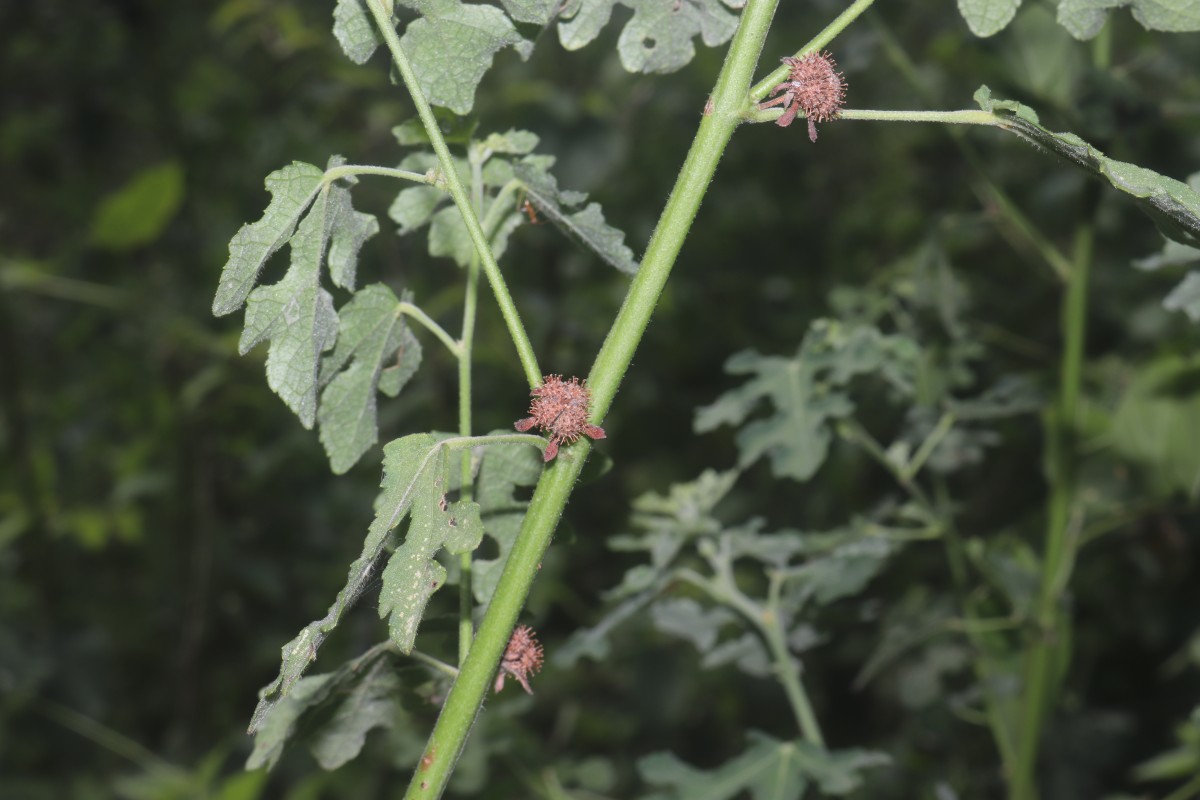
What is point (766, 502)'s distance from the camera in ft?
12.5

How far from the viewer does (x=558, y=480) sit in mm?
908

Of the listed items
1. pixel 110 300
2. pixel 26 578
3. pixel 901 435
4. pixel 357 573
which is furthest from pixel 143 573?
pixel 357 573

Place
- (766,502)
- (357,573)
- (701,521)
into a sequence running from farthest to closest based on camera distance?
1. (766,502)
2. (701,521)
3. (357,573)

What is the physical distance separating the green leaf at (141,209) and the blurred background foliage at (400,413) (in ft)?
0.05

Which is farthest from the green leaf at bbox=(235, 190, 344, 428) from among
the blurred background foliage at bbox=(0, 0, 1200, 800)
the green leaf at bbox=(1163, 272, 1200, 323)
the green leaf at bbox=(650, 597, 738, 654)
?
the blurred background foliage at bbox=(0, 0, 1200, 800)

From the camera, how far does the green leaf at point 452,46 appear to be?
0.98 m

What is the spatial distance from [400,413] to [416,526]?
7.43 feet

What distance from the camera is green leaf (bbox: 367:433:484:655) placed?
0.83 m

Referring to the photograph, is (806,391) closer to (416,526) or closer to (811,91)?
(811,91)

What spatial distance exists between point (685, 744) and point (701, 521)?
8.01 ft

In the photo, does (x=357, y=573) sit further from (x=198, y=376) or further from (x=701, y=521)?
(x=198, y=376)

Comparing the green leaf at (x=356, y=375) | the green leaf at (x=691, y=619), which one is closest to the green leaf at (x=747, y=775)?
the green leaf at (x=691, y=619)

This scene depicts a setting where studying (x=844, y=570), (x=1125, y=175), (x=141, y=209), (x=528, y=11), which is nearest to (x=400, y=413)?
(x=141, y=209)

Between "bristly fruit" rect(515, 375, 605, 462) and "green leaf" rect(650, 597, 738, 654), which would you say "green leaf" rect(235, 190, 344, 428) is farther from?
"green leaf" rect(650, 597, 738, 654)
